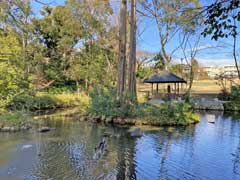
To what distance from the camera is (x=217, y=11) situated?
106 inches

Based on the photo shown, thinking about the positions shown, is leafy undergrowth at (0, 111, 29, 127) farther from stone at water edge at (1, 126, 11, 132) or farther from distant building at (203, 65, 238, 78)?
distant building at (203, 65, 238, 78)

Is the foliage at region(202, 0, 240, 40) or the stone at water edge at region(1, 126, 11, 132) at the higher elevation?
the foliage at region(202, 0, 240, 40)

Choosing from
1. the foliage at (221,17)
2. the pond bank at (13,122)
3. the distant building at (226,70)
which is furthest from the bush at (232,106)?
the foliage at (221,17)

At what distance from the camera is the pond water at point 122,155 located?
6.35 meters

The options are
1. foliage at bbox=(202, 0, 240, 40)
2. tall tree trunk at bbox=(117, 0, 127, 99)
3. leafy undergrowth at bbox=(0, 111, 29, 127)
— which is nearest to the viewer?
foliage at bbox=(202, 0, 240, 40)

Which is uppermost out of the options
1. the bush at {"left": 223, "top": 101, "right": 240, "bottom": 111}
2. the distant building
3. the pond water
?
the distant building

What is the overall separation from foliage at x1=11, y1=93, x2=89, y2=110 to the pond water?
6954mm

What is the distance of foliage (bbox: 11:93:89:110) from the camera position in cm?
1816

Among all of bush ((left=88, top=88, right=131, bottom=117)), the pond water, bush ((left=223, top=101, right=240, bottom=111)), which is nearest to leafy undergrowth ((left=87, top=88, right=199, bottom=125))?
bush ((left=88, top=88, right=131, bottom=117))

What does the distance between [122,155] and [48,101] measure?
13052 millimetres

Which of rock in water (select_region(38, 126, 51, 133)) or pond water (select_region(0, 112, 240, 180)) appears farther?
rock in water (select_region(38, 126, 51, 133))

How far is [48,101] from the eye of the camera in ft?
65.4

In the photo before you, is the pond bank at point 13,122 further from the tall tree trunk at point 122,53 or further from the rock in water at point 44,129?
the tall tree trunk at point 122,53

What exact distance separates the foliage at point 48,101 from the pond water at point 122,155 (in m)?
6.95
